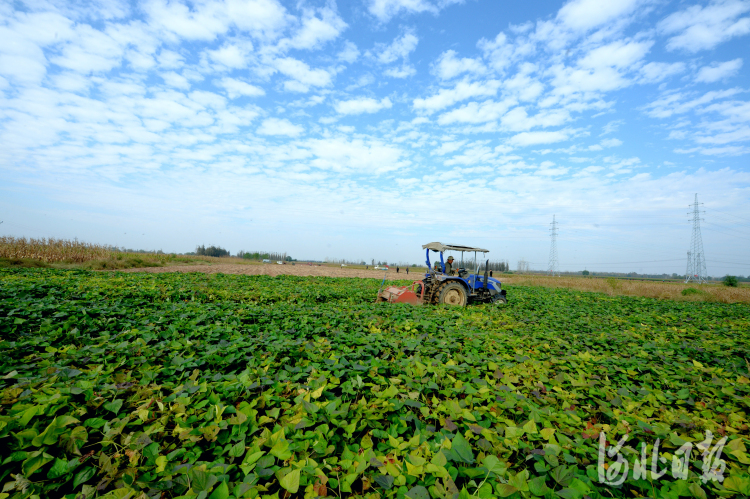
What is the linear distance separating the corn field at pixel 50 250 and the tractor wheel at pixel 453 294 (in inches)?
1181

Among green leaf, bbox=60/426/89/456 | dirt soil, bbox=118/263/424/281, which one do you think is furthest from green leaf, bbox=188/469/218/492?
dirt soil, bbox=118/263/424/281

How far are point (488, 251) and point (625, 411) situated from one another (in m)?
8.57

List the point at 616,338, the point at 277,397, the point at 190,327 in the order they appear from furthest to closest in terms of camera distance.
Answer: the point at 616,338 < the point at 190,327 < the point at 277,397

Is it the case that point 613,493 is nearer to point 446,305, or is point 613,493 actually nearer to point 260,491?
point 260,491

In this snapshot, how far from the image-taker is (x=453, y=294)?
34.8 feet

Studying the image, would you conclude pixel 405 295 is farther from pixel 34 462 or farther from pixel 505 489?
pixel 34 462

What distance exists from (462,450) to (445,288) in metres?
8.47

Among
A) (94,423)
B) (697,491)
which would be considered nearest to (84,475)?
(94,423)

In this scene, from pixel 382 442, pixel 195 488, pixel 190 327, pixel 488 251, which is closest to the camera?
pixel 195 488

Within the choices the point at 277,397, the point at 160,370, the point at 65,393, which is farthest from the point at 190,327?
the point at 277,397

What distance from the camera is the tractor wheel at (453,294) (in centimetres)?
1049

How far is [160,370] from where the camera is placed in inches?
131

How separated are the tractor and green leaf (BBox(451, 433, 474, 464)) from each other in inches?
322

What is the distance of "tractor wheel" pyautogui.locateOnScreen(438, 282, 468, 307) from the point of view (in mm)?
10492
